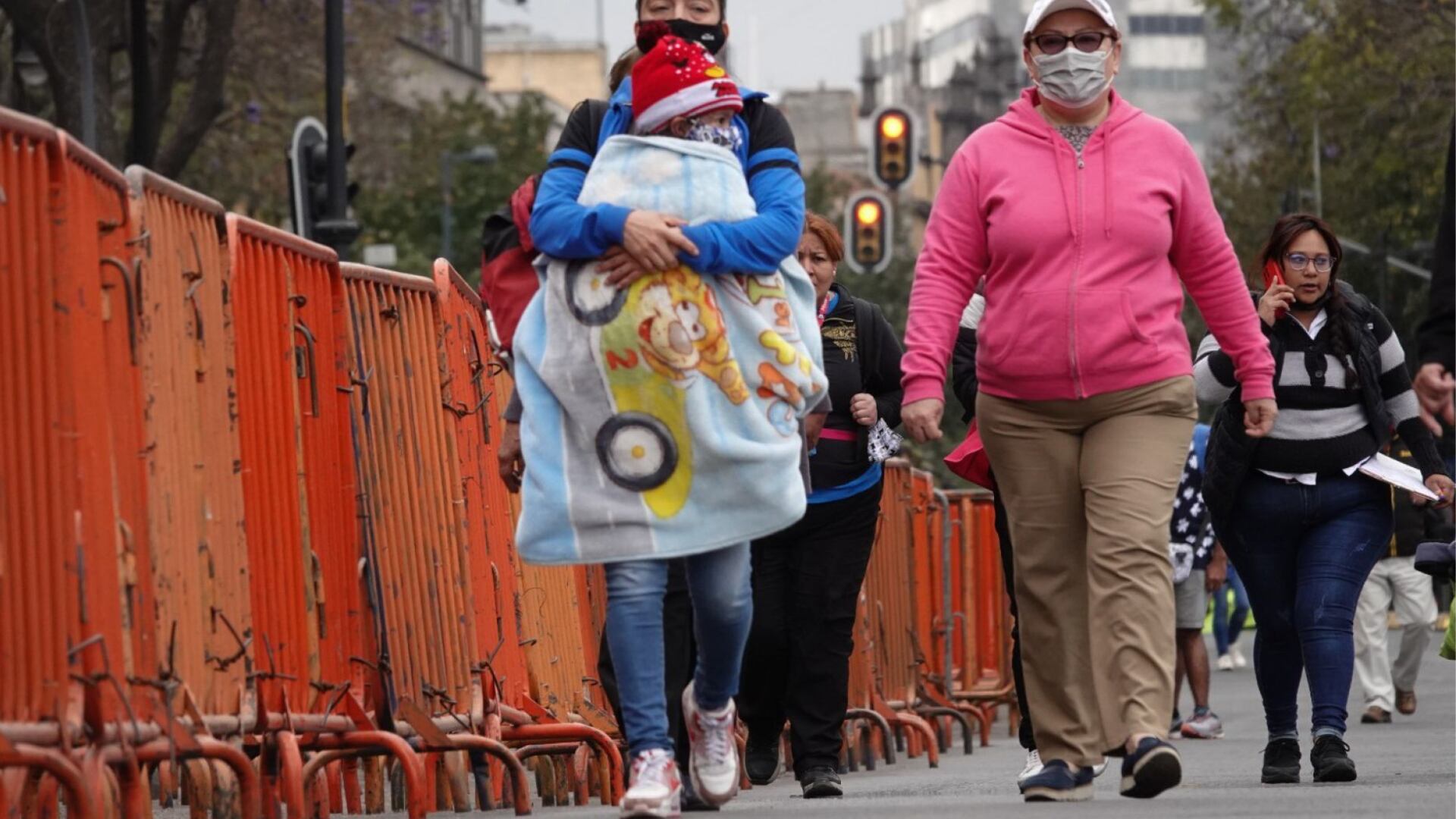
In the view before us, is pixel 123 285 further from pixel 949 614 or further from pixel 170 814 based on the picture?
pixel 949 614

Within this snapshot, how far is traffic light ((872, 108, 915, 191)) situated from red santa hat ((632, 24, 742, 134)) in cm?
2275

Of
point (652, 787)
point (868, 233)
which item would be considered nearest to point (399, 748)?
point (652, 787)

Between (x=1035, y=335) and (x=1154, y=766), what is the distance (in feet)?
3.54

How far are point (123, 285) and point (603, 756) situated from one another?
11.4ft

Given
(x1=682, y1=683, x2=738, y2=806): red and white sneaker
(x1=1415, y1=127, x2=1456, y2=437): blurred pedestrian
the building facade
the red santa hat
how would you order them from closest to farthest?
1. the red santa hat
2. (x1=682, y1=683, x2=738, y2=806): red and white sneaker
3. (x1=1415, y1=127, x2=1456, y2=437): blurred pedestrian
4. the building facade

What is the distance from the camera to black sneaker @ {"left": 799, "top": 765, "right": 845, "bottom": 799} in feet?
29.8

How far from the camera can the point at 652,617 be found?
21.5 feet

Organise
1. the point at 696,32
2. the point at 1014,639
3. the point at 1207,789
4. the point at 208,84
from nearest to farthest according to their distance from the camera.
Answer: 1. the point at 696,32
2. the point at 1207,789
3. the point at 1014,639
4. the point at 208,84

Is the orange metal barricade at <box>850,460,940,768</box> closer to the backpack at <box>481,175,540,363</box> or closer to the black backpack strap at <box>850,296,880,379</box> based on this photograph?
the black backpack strap at <box>850,296,880,379</box>

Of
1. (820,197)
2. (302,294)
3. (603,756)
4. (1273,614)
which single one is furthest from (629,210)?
(820,197)

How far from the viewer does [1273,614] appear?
31.9 ft

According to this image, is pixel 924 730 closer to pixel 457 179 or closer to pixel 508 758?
pixel 508 758

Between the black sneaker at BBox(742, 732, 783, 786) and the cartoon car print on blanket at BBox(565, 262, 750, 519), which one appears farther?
the black sneaker at BBox(742, 732, 783, 786)

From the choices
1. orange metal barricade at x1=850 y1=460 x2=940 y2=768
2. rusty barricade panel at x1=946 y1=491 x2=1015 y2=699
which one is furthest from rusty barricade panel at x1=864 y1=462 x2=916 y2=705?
rusty barricade panel at x1=946 y1=491 x2=1015 y2=699
